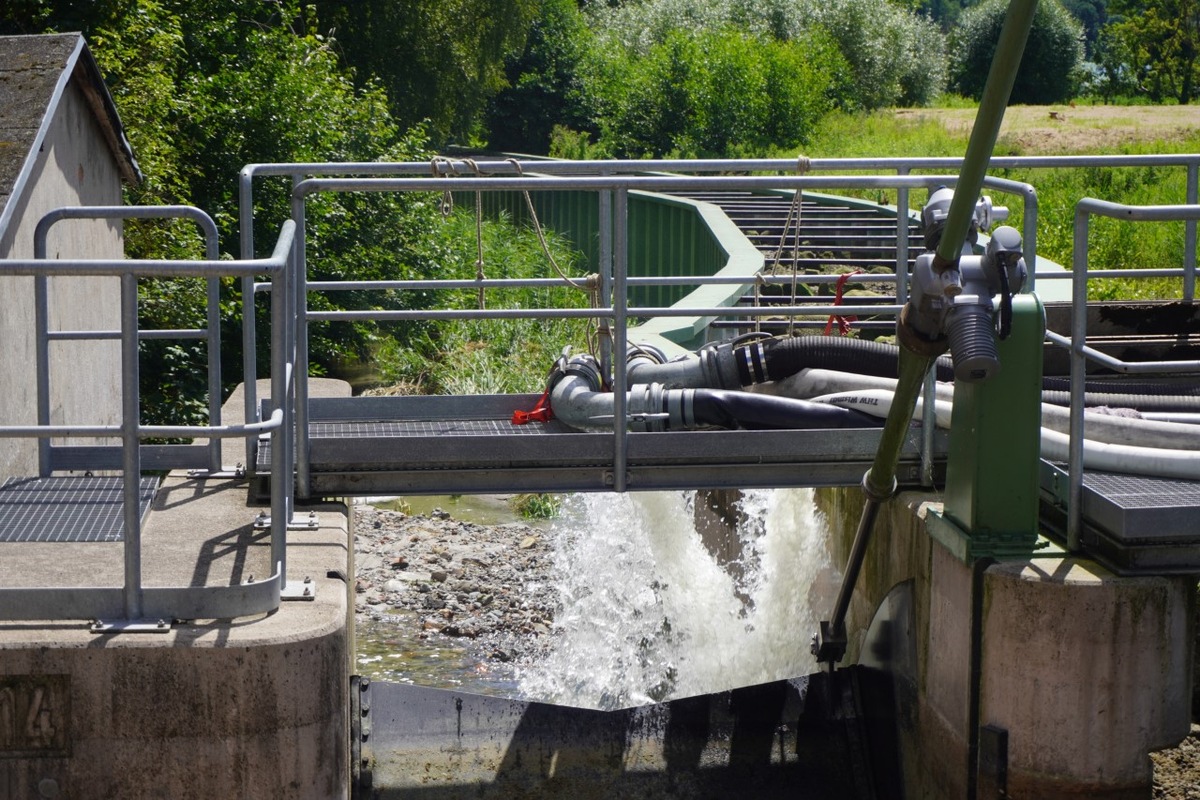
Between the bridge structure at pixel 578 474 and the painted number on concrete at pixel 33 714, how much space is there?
12mm

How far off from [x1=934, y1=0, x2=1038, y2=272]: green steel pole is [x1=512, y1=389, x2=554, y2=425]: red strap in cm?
242

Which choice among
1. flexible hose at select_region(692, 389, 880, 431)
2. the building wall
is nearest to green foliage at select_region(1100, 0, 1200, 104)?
the building wall

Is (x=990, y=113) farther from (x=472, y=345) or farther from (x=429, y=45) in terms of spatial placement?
(x=429, y=45)

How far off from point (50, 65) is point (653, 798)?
17.0ft

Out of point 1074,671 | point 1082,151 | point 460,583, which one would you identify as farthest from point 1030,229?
point 1082,151

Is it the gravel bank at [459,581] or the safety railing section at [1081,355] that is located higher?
the safety railing section at [1081,355]

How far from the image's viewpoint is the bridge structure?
169 inches

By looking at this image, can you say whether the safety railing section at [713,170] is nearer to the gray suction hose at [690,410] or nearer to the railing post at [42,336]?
the gray suction hose at [690,410]

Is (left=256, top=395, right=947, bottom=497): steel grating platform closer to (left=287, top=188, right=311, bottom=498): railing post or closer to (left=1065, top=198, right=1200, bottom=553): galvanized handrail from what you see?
(left=287, top=188, right=311, bottom=498): railing post

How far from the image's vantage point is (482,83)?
101ft

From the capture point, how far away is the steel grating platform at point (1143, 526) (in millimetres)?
4676

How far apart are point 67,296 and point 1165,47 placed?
137ft

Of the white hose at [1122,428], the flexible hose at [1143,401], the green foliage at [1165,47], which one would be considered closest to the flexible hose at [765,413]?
the white hose at [1122,428]

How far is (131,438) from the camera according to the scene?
4.10m
